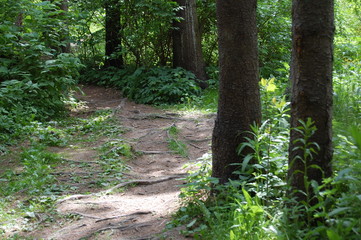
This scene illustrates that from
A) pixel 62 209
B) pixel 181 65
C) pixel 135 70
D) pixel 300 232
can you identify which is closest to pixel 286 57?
pixel 181 65

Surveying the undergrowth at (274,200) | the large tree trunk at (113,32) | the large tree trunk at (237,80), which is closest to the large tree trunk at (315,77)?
the undergrowth at (274,200)

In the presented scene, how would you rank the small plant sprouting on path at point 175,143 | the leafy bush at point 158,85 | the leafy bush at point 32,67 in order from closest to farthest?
the small plant sprouting on path at point 175,143 < the leafy bush at point 32,67 < the leafy bush at point 158,85

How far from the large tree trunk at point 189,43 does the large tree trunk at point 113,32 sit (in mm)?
1917

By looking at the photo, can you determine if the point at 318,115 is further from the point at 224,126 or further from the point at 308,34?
the point at 224,126

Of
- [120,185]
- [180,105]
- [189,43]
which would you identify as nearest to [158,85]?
[180,105]

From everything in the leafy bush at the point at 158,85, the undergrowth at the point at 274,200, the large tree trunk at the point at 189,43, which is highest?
the large tree trunk at the point at 189,43

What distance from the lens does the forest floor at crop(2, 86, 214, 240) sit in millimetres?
4785

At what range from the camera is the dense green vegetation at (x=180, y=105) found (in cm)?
328

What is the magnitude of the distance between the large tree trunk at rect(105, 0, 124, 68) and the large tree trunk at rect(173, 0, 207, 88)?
192 centimetres

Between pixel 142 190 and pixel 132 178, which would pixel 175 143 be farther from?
pixel 142 190

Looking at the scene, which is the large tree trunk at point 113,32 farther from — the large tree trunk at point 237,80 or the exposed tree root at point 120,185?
the large tree trunk at point 237,80

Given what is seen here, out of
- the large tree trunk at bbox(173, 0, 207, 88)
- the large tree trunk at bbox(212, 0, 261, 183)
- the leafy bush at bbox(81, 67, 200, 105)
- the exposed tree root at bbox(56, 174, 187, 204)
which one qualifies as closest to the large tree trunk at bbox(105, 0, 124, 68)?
the leafy bush at bbox(81, 67, 200, 105)

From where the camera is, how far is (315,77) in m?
3.35

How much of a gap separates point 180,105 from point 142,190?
5352 mm
